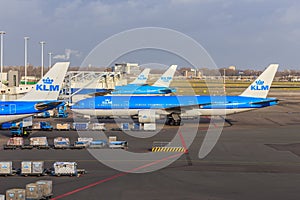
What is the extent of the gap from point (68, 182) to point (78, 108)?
1299 inches

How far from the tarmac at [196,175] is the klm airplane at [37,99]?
4.41 meters

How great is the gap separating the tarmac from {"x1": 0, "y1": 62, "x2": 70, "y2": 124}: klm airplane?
4406 millimetres

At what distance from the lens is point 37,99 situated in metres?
43.3

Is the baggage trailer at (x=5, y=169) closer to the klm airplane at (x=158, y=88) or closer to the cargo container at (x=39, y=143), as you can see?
the cargo container at (x=39, y=143)

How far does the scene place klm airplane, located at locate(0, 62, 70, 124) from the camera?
4281cm

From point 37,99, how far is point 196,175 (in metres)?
20.9

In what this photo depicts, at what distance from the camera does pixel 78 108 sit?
5912 centimetres

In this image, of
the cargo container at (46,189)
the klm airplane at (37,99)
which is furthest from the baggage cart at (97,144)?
the cargo container at (46,189)

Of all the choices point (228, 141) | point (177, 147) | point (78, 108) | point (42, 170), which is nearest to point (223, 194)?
point (42, 170)

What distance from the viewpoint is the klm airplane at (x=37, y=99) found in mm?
42812

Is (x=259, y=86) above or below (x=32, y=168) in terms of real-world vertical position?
above

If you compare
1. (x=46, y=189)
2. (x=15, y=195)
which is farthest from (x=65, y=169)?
(x=15, y=195)

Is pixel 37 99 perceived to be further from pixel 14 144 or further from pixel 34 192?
pixel 34 192

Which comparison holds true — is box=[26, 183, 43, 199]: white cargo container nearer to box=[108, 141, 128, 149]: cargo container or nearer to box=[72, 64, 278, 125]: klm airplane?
box=[108, 141, 128, 149]: cargo container
